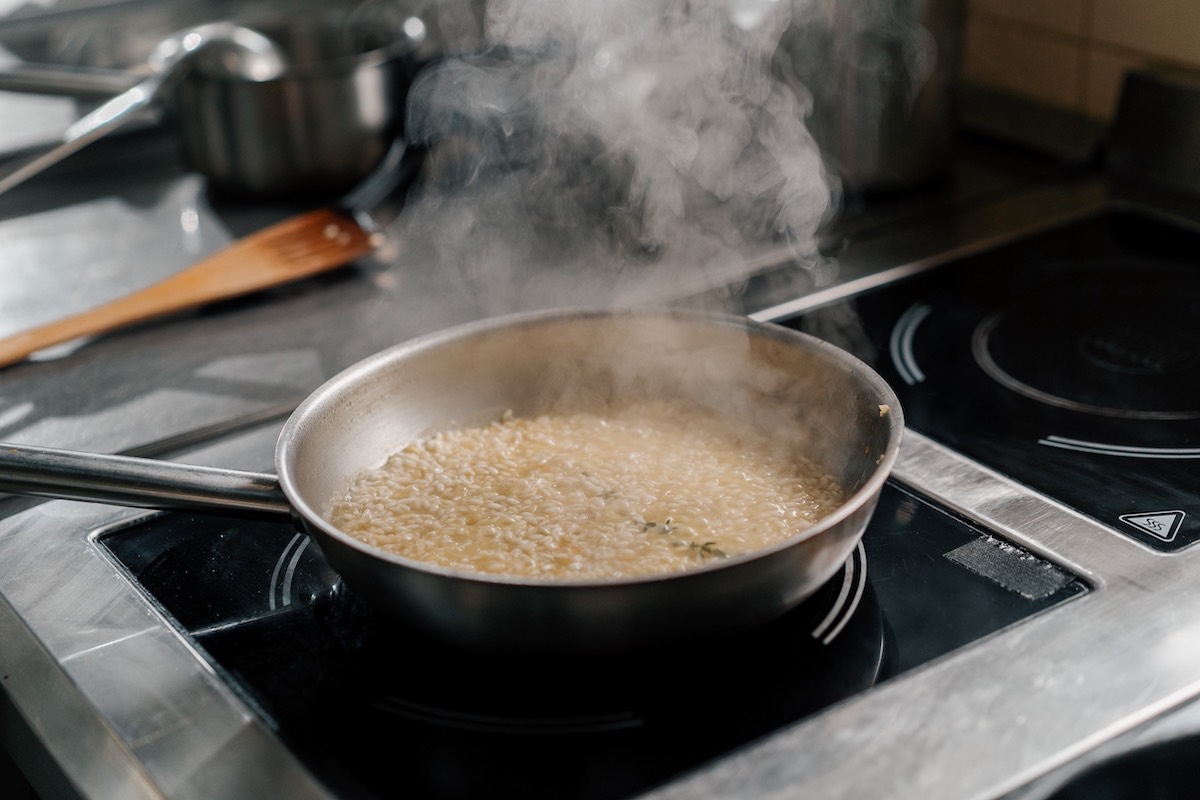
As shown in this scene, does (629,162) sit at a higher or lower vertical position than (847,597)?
higher

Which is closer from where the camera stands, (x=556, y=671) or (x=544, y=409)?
(x=556, y=671)

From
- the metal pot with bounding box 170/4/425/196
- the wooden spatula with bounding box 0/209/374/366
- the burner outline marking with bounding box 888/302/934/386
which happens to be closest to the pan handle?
the wooden spatula with bounding box 0/209/374/366

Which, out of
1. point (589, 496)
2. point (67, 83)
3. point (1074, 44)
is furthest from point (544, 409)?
point (1074, 44)

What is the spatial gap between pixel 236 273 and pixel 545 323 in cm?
41

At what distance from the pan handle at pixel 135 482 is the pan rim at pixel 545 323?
0.02 m

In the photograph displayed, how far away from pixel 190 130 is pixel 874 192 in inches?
28.3

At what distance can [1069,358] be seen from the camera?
3.27ft

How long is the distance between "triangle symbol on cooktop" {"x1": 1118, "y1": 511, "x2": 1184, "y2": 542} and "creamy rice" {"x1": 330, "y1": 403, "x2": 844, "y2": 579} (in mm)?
181

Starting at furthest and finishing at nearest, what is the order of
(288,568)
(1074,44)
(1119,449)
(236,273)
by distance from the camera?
(1074,44), (236,273), (1119,449), (288,568)

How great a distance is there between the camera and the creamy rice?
68cm

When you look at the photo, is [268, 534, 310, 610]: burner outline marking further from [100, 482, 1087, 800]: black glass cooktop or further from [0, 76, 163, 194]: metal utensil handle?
[0, 76, 163, 194]: metal utensil handle

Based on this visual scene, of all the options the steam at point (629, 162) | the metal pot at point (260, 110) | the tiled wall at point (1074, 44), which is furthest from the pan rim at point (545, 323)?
the tiled wall at point (1074, 44)

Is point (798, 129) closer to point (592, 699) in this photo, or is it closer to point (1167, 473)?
point (1167, 473)

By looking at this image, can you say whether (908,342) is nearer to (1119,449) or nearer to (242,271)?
(1119,449)
